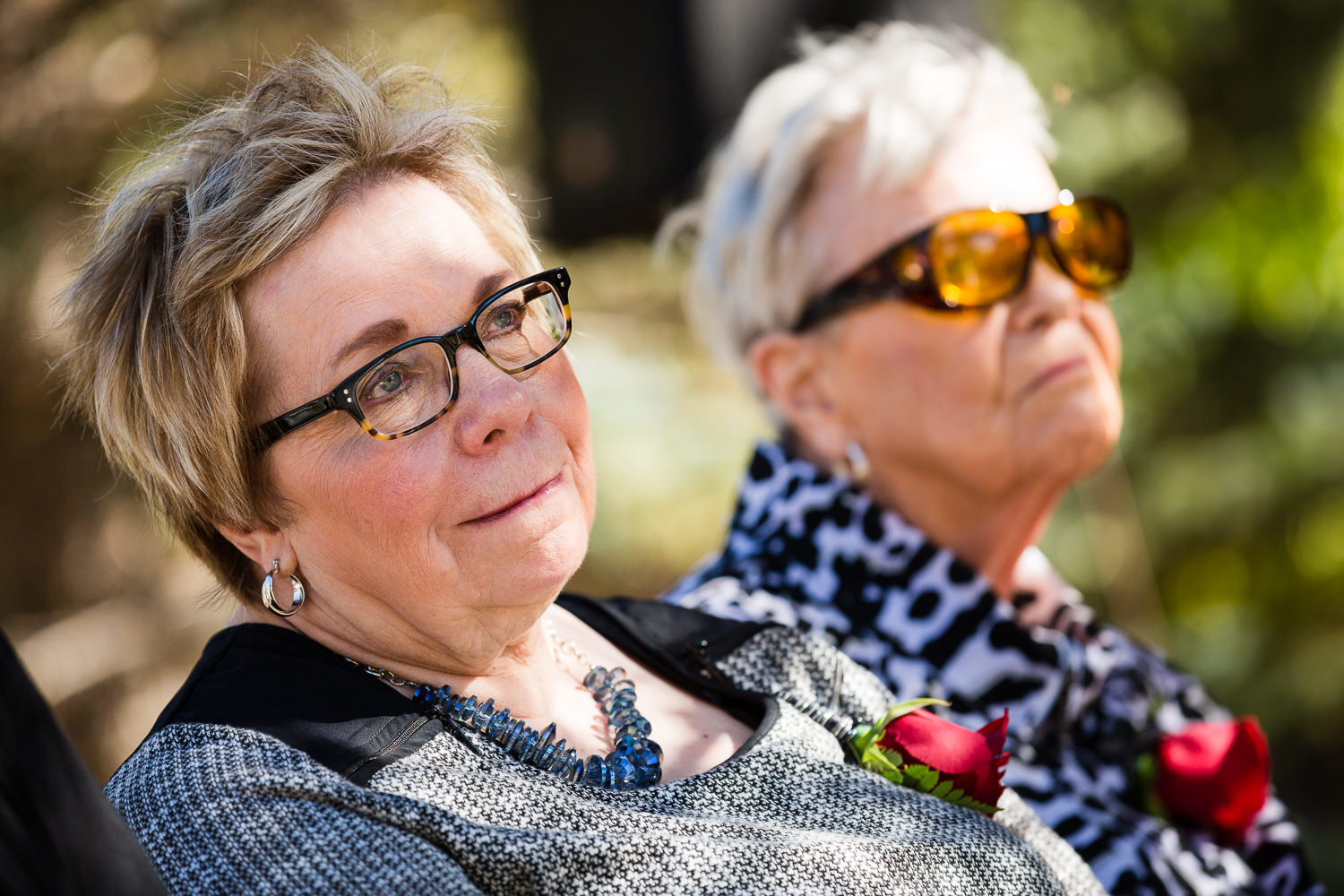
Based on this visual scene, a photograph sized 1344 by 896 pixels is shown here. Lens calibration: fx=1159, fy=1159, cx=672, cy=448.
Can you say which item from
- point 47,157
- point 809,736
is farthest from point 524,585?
point 47,157

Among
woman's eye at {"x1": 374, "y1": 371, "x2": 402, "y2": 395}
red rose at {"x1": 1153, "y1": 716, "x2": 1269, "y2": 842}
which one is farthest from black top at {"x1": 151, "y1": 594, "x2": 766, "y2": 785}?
red rose at {"x1": 1153, "y1": 716, "x2": 1269, "y2": 842}

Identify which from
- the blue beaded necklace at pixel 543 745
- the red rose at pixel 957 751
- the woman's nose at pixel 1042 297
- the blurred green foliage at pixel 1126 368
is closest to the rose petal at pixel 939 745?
the red rose at pixel 957 751

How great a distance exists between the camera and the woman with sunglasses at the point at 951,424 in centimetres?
252

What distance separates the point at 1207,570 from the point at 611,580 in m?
2.89

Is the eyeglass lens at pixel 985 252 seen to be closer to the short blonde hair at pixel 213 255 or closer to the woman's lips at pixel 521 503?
the short blonde hair at pixel 213 255

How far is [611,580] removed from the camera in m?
5.16

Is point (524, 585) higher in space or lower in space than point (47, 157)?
lower

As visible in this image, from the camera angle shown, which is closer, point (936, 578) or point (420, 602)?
point (420, 602)

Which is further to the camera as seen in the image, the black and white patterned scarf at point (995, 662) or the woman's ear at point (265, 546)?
the black and white patterned scarf at point (995, 662)

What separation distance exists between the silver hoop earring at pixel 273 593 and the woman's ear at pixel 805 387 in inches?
58.5

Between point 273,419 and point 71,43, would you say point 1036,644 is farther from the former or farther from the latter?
point 71,43

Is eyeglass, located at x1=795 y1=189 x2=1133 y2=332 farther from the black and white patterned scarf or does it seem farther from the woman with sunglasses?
the black and white patterned scarf

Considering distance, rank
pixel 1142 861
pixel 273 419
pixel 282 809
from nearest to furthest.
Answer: pixel 282 809 → pixel 273 419 → pixel 1142 861

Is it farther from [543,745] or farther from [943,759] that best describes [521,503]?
[943,759]
